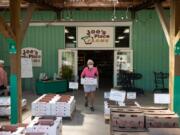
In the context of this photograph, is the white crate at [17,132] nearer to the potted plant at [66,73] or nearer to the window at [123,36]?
the potted plant at [66,73]

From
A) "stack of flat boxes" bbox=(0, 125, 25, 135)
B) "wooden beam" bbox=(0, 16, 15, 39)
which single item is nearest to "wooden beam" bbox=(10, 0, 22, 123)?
"wooden beam" bbox=(0, 16, 15, 39)

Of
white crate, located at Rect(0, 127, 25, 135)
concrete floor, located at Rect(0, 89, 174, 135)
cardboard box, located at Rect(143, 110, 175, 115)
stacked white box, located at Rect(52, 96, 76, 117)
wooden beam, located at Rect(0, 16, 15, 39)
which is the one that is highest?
wooden beam, located at Rect(0, 16, 15, 39)

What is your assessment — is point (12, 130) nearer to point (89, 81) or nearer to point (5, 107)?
point (5, 107)

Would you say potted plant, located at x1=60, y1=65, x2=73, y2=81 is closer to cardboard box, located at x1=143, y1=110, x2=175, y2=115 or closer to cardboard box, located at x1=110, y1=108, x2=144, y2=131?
cardboard box, located at x1=143, y1=110, x2=175, y2=115

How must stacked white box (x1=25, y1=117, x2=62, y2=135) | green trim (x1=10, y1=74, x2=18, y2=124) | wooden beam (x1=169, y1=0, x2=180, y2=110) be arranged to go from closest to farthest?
stacked white box (x1=25, y1=117, x2=62, y2=135) < wooden beam (x1=169, y1=0, x2=180, y2=110) < green trim (x1=10, y1=74, x2=18, y2=124)

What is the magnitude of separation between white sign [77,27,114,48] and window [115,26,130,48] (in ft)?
0.88

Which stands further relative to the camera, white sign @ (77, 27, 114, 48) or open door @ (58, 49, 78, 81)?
open door @ (58, 49, 78, 81)

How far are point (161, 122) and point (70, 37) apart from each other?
12.2m

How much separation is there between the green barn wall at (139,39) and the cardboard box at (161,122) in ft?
37.7

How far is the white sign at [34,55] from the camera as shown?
19.1 metres

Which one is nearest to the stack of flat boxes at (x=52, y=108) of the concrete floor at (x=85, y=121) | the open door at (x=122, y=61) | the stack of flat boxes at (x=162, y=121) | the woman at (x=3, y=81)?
the concrete floor at (x=85, y=121)

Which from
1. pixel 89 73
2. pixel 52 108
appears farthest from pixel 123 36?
pixel 52 108

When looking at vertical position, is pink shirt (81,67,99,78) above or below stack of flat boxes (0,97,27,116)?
above

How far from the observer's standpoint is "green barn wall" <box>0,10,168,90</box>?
18750 millimetres
